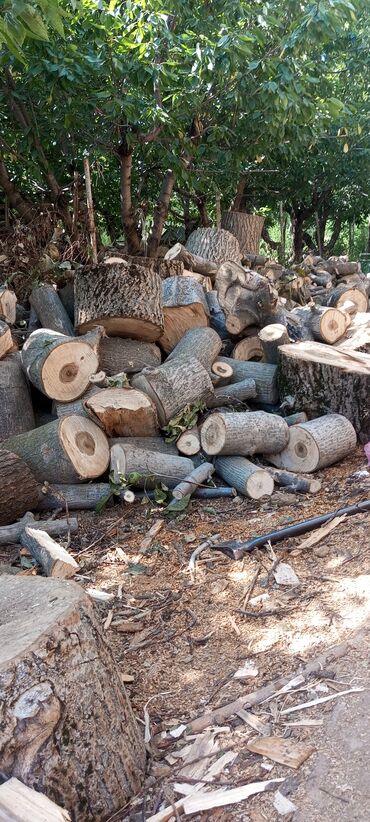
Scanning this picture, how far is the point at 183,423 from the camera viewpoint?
4.81 meters

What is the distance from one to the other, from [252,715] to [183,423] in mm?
2713

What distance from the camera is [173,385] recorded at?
15.8 feet

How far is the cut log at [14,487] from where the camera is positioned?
4.20 m

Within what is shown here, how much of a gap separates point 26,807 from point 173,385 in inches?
137

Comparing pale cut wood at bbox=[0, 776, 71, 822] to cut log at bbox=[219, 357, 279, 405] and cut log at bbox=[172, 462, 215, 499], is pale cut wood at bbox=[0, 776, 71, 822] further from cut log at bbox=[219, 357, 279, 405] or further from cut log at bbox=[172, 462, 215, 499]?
cut log at bbox=[219, 357, 279, 405]

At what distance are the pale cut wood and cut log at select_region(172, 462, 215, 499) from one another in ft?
9.10

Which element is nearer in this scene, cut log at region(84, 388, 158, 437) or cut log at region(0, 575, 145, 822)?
cut log at region(0, 575, 145, 822)

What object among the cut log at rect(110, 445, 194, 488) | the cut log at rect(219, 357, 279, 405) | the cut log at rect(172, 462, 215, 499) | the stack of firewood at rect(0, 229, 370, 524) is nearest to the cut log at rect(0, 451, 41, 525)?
the stack of firewood at rect(0, 229, 370, 524)

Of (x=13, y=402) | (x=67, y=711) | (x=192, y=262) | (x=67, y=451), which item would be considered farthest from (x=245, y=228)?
(x=67, y=711)

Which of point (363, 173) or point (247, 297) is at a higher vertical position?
point (363, 173)

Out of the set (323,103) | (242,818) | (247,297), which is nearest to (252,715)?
(242,818)

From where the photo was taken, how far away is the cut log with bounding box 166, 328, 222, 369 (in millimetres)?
5375

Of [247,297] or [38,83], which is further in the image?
[38,83]

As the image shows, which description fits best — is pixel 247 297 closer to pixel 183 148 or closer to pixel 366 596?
pixel 183 148
